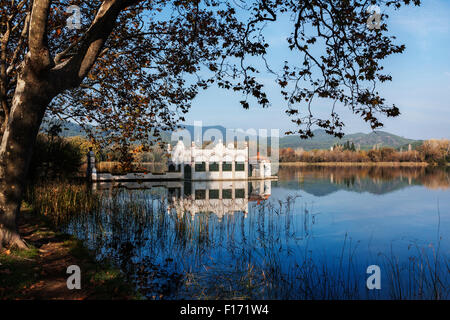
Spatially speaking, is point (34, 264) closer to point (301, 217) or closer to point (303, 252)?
point (303, 252)

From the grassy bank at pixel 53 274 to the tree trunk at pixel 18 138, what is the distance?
689mm

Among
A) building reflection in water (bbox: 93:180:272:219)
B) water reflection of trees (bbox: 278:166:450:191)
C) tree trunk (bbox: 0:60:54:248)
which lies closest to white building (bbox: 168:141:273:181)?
building reflection in water (bbox: 93:180:272:219)

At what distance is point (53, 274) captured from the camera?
5.51 meters

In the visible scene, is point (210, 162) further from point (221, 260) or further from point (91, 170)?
point (221, 260)

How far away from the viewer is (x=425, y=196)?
25750 mm

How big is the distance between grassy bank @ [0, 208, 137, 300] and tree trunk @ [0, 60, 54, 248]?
0.69m

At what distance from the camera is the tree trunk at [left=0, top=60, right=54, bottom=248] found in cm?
591

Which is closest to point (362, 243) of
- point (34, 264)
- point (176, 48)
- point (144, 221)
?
point (144, 221)

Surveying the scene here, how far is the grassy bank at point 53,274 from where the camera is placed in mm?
4754

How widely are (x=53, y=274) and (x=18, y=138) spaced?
2613 millimetres

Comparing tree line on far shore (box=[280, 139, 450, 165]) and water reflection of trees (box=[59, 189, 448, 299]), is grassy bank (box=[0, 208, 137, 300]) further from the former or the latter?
tree line on far shore (box=[280, 139, 450, 165])

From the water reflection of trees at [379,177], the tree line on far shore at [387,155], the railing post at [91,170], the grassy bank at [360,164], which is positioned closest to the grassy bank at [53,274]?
the railing post at [91,170]

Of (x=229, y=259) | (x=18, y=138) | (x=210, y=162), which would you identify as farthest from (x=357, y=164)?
(x=18, y=138)
